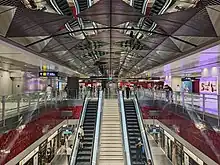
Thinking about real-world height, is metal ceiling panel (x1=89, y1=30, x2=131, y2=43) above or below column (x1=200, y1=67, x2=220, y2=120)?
above

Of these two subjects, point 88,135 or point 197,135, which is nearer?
point 197,135

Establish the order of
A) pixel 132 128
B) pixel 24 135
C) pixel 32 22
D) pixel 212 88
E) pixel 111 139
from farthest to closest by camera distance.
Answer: pixel 212 88 < pixel 132 128 < pixel 111 139 < pixel 32 22 < pixel 24 135

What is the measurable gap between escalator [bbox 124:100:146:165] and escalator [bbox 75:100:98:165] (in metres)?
2.01

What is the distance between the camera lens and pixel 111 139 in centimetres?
1466

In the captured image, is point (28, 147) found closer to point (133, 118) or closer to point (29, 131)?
point (29, 131)

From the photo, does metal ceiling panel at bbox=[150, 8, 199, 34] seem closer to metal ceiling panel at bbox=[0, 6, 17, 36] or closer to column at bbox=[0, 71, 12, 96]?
metal ceiling panel at bbox=[0, 6, 17, 36]

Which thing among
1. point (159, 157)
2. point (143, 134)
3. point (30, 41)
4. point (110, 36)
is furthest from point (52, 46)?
point (159, 157)

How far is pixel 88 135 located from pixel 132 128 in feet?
8.63

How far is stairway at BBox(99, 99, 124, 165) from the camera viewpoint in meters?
12.8

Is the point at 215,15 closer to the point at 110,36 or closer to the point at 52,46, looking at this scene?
the point at 110,36

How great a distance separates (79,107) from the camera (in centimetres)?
2066

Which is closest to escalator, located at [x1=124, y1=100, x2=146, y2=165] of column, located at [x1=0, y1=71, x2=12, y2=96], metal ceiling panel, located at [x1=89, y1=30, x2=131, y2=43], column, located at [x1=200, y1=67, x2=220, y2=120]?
column, located at [x1=200, y1=67, x2=220, y2=120]

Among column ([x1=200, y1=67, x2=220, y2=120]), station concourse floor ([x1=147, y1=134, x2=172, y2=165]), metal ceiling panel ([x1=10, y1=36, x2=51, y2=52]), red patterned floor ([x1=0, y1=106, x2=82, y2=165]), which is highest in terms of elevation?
metal ceiling panel ([x1=10, y1=36, x2=51, y2=52])

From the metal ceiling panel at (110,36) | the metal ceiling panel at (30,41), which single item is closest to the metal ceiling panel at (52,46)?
the metal ceiling panel at (30,41)
